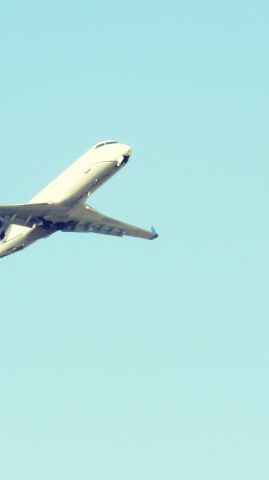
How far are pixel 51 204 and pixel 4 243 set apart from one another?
351 inches

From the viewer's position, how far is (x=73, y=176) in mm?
96688

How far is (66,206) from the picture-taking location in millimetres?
97500

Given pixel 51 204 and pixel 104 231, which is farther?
pixel 104 231

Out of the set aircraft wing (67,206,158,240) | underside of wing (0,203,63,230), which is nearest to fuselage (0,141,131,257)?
underside of wing (0,203,63,230)

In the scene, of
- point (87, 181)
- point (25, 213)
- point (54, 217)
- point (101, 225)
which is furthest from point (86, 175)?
point (101, 225)

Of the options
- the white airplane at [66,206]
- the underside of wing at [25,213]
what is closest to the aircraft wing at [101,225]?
the white airplane at [66,206]

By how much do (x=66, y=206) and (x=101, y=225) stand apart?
987cm

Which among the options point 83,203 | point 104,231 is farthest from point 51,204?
point 104,231

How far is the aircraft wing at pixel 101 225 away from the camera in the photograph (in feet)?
332

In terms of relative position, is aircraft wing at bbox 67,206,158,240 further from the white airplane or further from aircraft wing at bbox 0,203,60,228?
aircraft wing at bbox 0,203,60,228

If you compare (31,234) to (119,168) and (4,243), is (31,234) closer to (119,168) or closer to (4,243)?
(4,243)

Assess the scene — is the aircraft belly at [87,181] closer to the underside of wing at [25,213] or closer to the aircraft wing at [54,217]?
the aircraft wing at [54,217]

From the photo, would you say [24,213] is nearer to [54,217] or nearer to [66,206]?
[54,217]

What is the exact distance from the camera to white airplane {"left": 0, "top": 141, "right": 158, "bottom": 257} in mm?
96062
